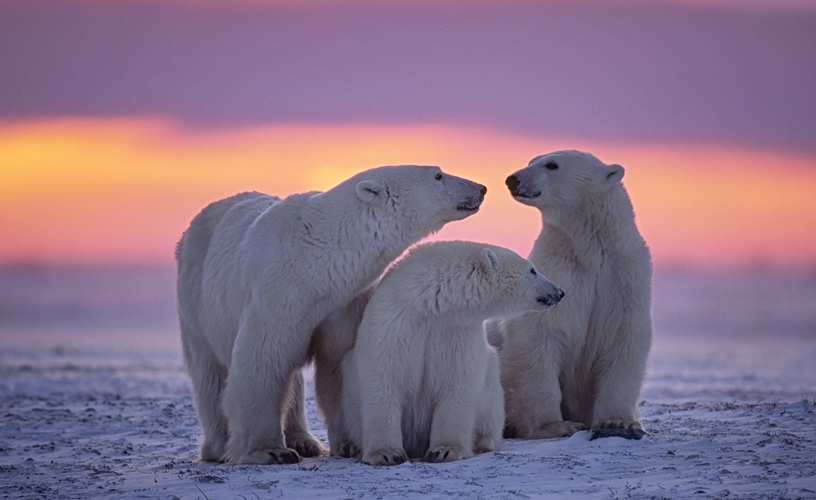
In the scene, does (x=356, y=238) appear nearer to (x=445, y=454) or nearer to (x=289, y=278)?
A: (x=289, y=278)

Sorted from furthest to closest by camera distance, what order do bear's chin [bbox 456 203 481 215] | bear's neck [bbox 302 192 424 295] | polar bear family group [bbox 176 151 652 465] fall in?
1. bear's chin [bbox 456 203 481 215]
2. bear's neck [bbox 302 192 424 295]
3. polar bear family group [bbox 176 151 652 465]

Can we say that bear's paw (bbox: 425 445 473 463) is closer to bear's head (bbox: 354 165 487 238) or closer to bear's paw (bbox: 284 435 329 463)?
bear's paw (bbox: 284 435 329 463)

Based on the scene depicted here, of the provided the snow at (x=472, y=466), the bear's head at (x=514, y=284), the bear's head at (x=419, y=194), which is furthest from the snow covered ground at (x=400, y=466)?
the bear's head at (x=419, y=194)

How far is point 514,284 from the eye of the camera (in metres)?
5.05

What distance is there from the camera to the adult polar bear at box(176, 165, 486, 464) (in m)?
4.82

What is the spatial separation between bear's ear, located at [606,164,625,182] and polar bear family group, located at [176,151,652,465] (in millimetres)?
15

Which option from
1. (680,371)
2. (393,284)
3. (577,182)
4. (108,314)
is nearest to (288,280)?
(393,284)

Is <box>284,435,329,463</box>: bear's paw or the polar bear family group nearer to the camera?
the polar bear family group

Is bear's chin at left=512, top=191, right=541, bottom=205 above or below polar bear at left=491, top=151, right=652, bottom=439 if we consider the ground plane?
above

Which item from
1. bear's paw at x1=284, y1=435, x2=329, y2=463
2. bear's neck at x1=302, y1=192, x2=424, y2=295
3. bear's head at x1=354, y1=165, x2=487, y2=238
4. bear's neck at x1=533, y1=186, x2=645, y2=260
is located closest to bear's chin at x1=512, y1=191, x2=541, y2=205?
bear's neck at x1=533, y1=186, x2=645, y2=260

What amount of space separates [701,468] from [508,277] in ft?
5.00

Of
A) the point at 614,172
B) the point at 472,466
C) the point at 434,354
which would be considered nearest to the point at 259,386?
the point at 434,354

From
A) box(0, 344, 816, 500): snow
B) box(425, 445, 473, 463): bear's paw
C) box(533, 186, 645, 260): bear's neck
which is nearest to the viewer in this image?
box(0, 344, 816, 500): snow

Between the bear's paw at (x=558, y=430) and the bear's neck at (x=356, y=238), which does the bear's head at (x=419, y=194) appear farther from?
the bear's paw at (x=558, y=430)
